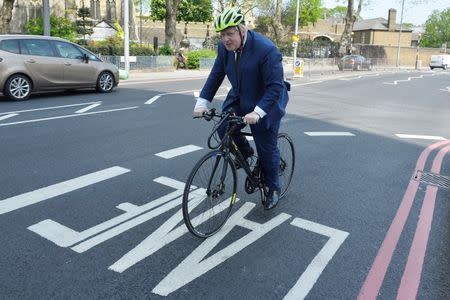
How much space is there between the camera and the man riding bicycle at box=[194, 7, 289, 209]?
3.69 metres

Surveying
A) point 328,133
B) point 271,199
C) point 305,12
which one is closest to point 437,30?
point 305,12

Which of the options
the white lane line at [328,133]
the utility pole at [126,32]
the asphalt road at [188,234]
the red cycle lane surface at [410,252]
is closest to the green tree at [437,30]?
the utility pole at [126,32]

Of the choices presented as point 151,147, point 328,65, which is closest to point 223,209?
point 151,147

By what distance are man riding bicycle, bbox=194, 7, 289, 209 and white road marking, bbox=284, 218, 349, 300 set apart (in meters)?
0.68

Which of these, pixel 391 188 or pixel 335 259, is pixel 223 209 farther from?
pixel 391 188

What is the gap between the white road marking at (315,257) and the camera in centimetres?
321

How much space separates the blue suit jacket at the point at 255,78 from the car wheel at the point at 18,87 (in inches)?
359

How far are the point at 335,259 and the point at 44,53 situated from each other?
10970mm

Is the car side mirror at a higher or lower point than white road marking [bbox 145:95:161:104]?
higher

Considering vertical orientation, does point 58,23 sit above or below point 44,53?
above

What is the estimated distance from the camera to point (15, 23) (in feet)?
139

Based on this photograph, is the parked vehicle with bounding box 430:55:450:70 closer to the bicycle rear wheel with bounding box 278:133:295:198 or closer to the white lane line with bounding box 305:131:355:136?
the white lane line with bounding box 305:131:355:136

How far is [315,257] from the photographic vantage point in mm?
3729

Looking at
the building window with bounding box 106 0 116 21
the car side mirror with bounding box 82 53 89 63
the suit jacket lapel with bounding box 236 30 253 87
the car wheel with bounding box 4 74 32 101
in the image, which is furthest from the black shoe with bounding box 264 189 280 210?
the building window with bounding box 106 0 116 21
